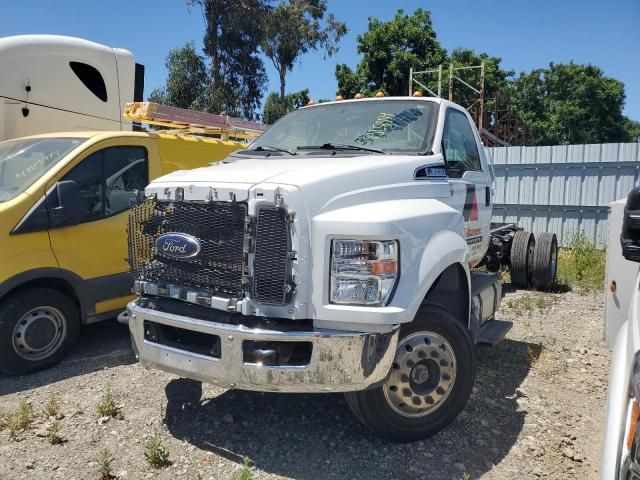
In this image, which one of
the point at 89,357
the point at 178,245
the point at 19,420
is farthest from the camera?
the point at 89,357

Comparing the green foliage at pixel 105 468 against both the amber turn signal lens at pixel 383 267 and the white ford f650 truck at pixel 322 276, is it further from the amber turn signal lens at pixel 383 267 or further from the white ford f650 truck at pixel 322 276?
the amber turn signal lens at pixel 383 267

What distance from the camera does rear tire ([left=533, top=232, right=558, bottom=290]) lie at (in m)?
7.89

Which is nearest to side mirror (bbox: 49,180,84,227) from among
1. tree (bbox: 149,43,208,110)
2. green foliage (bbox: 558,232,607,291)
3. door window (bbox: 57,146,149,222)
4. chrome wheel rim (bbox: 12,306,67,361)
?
door window (bbox: 57,146,149,222)

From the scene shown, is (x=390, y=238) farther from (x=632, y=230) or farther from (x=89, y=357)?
(x=89, y=357)

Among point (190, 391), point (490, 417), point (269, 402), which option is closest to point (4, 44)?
point (190, 391)

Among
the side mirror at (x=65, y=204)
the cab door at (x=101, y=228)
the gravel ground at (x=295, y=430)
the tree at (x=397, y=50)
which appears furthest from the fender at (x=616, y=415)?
the tree at (x=397, y=50)

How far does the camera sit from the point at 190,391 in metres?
4.42

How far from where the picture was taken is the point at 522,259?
796 cm

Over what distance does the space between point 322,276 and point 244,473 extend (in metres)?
1.17

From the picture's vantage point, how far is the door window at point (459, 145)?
13.8 feet

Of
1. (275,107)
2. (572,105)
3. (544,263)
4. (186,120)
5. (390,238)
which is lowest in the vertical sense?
(544,263)

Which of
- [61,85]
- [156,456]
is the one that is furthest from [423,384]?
[61,85]

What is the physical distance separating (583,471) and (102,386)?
3616mm

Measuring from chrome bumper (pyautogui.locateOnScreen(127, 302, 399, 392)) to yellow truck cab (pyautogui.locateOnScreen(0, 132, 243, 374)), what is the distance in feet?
6.01
